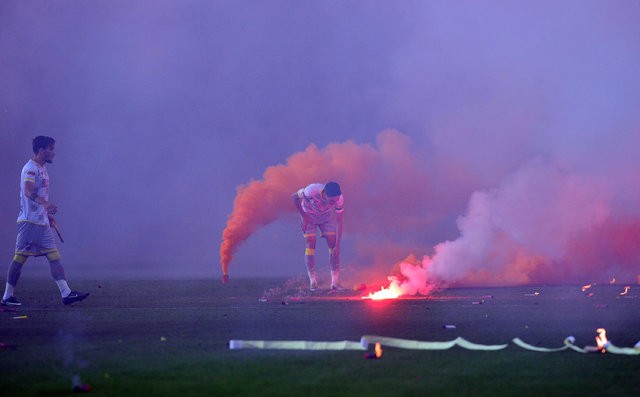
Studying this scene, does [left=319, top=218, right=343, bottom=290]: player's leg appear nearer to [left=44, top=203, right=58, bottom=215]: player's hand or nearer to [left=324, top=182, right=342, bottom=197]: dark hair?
[left=324, top=182, right=342, bottom=197]: dark hair

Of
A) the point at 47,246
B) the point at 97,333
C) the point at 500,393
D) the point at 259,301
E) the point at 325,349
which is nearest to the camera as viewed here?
the point at 500,393

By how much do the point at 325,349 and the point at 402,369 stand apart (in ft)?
6.63

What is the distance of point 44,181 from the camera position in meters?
21.5

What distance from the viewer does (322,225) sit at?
29.0 meters

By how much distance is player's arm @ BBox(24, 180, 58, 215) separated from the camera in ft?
69.0

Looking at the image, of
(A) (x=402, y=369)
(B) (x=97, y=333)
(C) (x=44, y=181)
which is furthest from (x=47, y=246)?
(A) (x=402, y=369)

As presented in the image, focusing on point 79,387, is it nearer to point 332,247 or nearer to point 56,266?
point 56,266

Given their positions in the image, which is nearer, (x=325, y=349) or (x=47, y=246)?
(x=325, y=349)

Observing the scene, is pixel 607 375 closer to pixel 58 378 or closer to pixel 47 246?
pixel 58 378

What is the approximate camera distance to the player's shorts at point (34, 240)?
21.1m

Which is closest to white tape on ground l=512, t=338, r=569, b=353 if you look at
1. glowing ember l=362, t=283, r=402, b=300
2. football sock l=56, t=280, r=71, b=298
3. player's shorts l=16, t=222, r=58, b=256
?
glowing ember l=362, t=283, r=402, b=300

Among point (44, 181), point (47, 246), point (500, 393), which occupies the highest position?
point (44, 181)

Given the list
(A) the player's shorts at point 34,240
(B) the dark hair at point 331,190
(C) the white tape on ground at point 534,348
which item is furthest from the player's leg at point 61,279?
(C) the white tape on ground at point 534,348

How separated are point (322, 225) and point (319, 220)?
0.98ft
